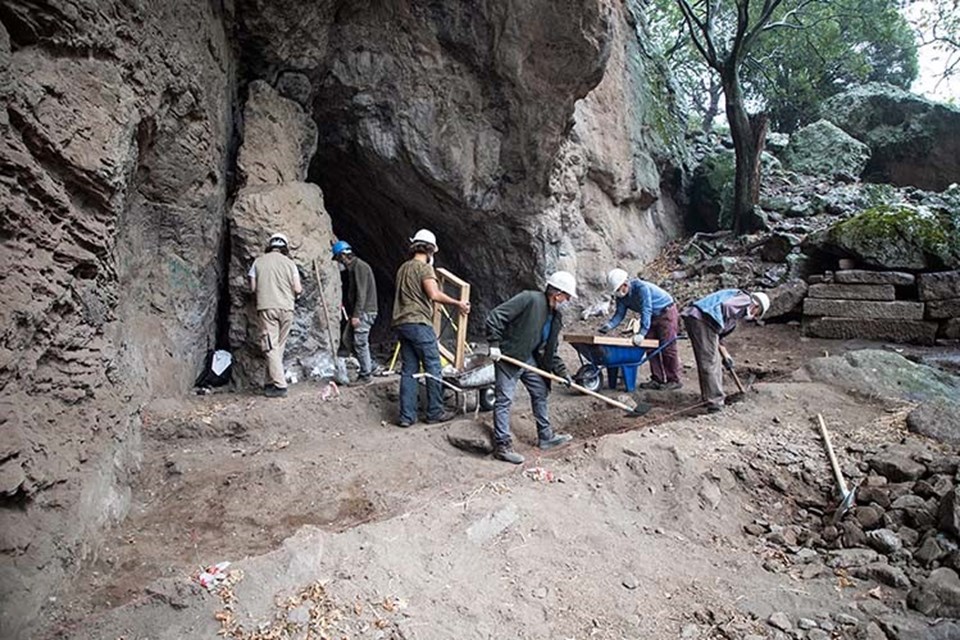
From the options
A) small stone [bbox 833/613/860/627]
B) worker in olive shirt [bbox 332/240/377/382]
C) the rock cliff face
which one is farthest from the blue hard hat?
small stone [bbox 833/613/860/627]

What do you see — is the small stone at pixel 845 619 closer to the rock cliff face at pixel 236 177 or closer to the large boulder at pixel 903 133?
the rock cliff face at pixel 236 177

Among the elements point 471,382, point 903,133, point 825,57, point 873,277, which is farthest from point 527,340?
point 825,57

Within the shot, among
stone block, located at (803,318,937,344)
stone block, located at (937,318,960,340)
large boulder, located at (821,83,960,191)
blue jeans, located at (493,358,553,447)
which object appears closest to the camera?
blue jeans, located at (493,358,553,447)

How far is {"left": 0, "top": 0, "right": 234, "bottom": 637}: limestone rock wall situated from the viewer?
290 cm

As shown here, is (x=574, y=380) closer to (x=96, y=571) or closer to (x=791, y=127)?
(x=96, y=571)

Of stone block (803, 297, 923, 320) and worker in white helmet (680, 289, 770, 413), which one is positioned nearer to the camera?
worker in white helmet (680, 289, 770, 413)

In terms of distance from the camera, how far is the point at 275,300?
6.28m

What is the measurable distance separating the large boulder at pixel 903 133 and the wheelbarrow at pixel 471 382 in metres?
14.9

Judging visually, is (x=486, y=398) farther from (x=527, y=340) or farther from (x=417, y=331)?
(x=527, y=340)

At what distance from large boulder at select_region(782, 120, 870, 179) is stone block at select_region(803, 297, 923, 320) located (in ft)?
26.8

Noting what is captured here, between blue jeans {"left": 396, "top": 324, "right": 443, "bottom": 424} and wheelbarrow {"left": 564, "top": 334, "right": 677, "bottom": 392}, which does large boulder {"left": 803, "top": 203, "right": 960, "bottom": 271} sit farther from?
blue jeans {"left": 396, "top": 324, "right": 443, "bottom": 424}

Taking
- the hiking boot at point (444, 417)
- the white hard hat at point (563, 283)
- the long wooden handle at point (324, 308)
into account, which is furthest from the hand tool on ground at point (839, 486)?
the long wooden handle at point (324, 308)

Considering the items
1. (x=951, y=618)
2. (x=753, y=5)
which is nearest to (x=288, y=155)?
(x=951, y=618)

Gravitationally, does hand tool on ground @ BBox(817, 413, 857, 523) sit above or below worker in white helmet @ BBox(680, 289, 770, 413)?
below
